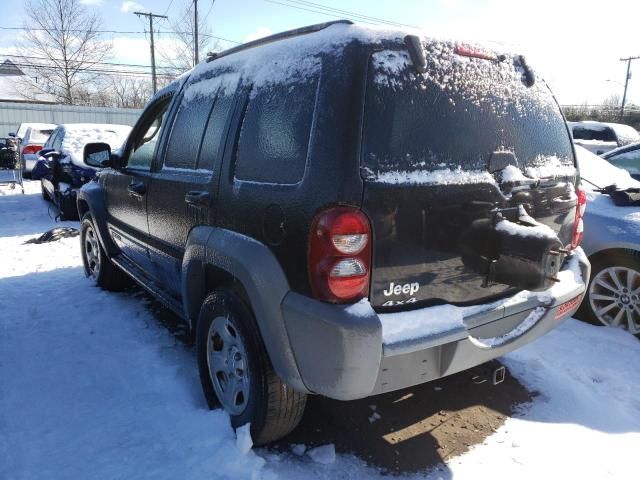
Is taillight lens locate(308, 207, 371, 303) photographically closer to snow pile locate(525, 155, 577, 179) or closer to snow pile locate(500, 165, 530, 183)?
snow pile locate(500, 165, 530, 183)

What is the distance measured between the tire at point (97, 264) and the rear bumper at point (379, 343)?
11.1 ft

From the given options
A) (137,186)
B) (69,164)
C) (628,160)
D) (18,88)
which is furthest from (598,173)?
(18,88)

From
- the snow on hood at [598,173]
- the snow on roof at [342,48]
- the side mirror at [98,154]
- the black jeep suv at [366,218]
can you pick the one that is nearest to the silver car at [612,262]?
the snow on hood at [598,173]

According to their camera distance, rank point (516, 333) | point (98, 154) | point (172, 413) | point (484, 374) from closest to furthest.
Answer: point (516, 333)
point (172, 413)
point (484, 374)
point (98, 154)

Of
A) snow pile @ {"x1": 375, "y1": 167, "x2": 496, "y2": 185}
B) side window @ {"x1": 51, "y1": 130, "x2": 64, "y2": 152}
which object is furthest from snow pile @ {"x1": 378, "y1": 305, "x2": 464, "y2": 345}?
side window @ {"x1": 51, "y1": 130, "x2": 64, "y2": 152}

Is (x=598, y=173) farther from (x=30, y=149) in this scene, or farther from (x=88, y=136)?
(x=30, y=149)

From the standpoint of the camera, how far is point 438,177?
2082 mm

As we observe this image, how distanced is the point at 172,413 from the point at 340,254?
157 centimetres

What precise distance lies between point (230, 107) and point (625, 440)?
2.81 meters

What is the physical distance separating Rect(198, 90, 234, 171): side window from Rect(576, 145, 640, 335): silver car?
318cm

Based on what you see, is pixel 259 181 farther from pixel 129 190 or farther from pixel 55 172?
pixel 55 172

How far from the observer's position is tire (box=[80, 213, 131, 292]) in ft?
15.9

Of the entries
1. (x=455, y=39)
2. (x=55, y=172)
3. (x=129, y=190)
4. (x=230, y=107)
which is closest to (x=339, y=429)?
(x=230, y=107)

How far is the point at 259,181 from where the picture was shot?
7.50 ft
